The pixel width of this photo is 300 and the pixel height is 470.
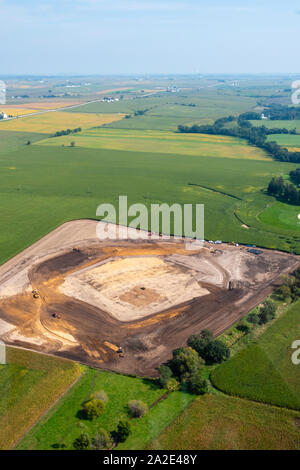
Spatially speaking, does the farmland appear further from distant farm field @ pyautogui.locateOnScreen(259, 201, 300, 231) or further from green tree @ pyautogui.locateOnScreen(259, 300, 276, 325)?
green tree @ pyautogui.locateOnScreen(259, 300, 276, 325)

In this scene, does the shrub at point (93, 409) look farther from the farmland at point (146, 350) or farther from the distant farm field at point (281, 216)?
the distant farm field at point (281, 216)

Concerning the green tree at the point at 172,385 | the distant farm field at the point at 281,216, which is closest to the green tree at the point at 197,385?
the green tree at the point at 172,385

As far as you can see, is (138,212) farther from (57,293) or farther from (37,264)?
(57,293)

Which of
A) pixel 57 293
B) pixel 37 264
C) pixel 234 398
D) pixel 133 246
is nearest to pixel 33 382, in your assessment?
pixel 57 293

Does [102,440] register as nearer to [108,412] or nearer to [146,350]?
[108,412]

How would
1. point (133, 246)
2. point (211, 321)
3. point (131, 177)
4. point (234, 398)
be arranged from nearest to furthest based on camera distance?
point (234, 398) → point (211, 321) → point (133, 246) → point (131, 177)
